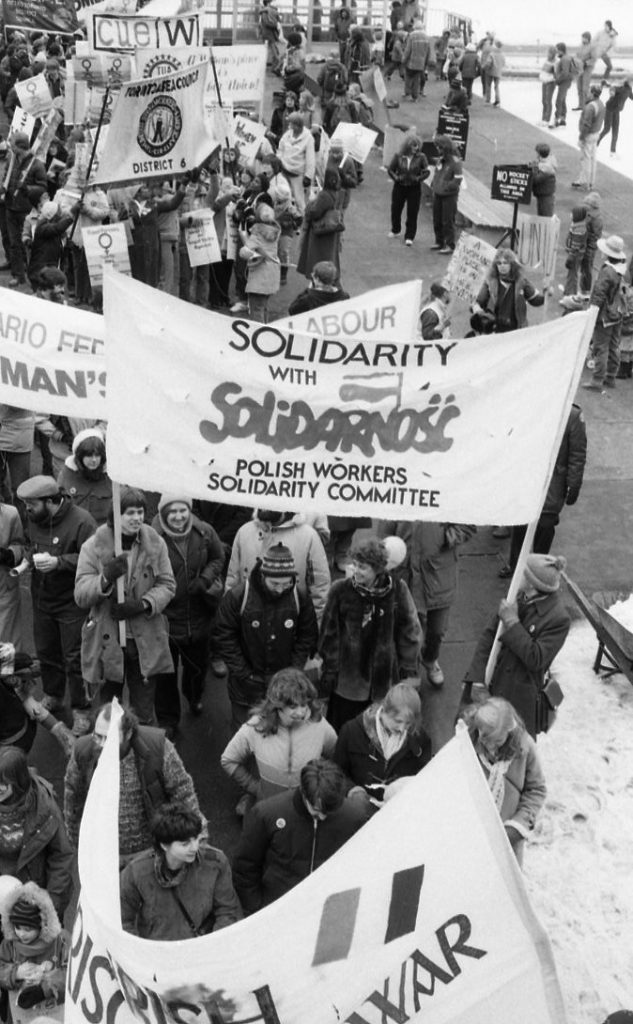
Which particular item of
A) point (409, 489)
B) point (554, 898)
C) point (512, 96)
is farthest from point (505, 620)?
point (512, 96)

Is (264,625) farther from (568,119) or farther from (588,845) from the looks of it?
(568,119)

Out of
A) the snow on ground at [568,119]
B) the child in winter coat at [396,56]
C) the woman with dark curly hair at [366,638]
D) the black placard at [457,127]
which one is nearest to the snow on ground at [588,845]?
the woman with dark curly hair at [366,638]

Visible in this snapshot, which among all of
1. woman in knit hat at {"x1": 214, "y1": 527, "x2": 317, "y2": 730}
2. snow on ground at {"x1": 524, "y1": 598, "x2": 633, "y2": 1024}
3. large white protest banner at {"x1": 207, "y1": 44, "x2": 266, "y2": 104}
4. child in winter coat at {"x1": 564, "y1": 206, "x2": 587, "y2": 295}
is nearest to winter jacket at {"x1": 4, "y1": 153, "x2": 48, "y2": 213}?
large white protest banner at {"x1": 207, "y1": 44, "x2": 266, "y2": 104}

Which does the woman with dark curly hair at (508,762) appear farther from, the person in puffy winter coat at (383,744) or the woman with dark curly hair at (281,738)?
the woman with dark curly hair at (281,738)

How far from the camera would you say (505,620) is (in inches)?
249

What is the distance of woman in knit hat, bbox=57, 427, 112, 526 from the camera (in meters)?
7.44

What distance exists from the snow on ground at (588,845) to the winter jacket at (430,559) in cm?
106

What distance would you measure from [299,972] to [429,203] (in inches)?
667

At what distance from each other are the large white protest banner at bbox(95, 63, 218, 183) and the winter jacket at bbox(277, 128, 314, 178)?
4.10 metres

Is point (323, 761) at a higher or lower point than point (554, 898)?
higher

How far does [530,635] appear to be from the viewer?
6363 mm

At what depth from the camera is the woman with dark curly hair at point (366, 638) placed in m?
6.41

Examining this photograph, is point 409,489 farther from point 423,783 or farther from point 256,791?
point 423,783

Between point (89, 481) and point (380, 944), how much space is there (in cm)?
451
